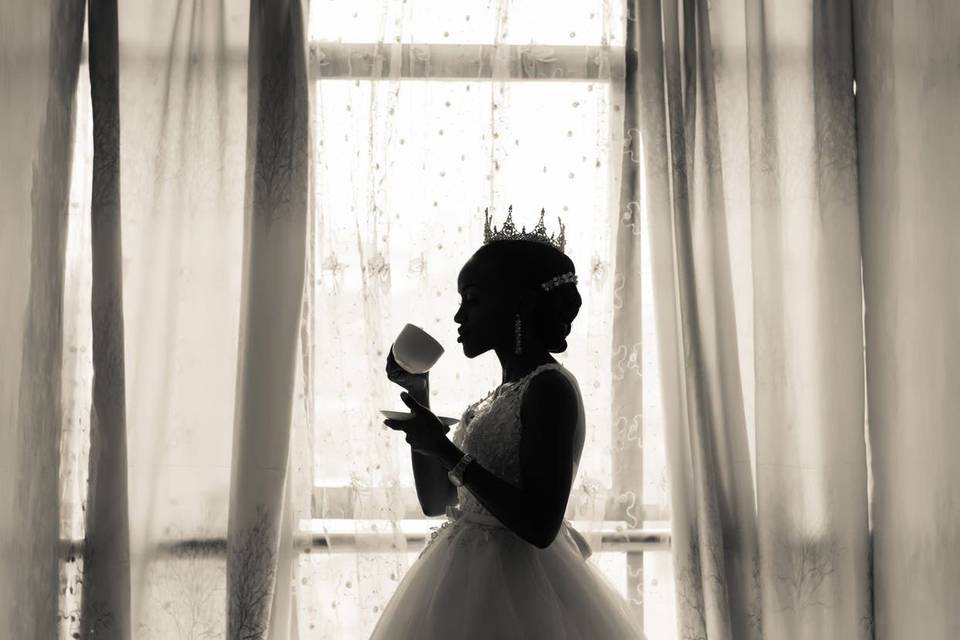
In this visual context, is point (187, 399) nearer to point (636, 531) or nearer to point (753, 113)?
point (636, 531)

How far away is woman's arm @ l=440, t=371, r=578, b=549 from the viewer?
1715 mm

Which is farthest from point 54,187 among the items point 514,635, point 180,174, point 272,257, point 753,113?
point 753,113

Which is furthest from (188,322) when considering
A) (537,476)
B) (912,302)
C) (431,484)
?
(912,302)

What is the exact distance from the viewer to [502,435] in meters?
1.87

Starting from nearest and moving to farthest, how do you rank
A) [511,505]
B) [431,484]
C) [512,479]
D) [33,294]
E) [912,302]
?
1. [511,505]
2. [512,479]
3. [431,484]
4. [33,294]
5. [912,302]

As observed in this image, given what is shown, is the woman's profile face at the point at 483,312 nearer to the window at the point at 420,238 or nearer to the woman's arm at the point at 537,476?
the woman's arm at the point at 537,476

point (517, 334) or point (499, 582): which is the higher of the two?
point (517, 334)

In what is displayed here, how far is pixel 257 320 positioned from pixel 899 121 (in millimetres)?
1897

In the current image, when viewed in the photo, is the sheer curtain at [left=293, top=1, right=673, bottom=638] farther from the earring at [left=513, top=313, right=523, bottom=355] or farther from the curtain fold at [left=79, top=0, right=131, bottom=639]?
the earring at [left=513, top=313, right=523, bottom=355]

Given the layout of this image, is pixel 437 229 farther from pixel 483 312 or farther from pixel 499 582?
pixel 499 582

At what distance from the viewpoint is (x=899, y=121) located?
8.93ft

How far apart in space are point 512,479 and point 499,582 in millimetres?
195

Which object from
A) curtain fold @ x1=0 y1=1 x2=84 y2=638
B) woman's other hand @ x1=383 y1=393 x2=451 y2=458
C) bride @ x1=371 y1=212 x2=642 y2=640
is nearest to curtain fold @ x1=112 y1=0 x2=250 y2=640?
curtain fold @ x1=0 y1=1 x2=84 y2=638

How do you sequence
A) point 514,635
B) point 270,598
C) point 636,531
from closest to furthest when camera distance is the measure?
1. point 514,635
2. point 270,598
3. point 636,531
